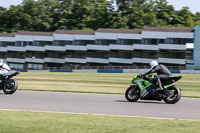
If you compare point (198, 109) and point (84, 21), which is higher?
point (84, 21)

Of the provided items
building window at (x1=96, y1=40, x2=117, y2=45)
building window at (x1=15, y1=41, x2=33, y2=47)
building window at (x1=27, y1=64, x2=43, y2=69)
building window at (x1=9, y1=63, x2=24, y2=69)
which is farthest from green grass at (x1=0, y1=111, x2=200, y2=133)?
building window at (x1=15, y1=41, x2=33, y2=47)

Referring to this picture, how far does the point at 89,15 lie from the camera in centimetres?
12731

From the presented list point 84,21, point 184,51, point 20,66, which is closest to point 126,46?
point 184,51

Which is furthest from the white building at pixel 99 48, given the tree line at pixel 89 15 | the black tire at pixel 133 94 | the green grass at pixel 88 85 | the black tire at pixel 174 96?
the black tire at pixel 174 96

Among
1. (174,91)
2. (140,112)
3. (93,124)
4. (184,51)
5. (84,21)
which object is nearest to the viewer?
(93,124)

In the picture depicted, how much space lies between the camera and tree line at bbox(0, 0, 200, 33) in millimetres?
113375

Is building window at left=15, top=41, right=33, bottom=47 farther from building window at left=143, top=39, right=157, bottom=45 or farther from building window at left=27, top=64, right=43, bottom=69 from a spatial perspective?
building window at left=143, top=39, right=157, bottom=45

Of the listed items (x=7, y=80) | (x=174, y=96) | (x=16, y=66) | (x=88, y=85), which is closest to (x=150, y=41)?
(x=16, y=66)

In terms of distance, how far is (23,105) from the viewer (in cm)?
1362

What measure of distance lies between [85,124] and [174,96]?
6275mm

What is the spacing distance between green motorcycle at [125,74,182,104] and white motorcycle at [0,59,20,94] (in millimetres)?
5756

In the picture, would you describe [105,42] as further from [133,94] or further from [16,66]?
[133,94]

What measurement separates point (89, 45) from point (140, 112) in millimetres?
78930

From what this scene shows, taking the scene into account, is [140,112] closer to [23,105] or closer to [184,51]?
[23,105]
